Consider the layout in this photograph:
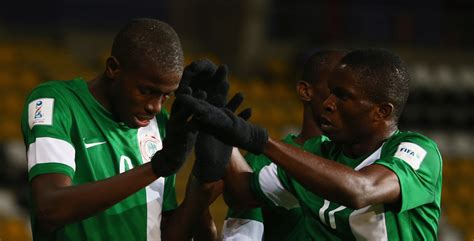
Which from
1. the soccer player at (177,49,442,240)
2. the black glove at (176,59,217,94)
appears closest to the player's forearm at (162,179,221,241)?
the soccer player at (177,49,442,240)

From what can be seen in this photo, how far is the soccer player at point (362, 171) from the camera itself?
3232mm

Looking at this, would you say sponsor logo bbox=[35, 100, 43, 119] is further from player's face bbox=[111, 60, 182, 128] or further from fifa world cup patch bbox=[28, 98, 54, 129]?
player's face bbox=[111, 60, 182, 128]

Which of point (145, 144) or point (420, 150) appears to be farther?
point (145, 144)

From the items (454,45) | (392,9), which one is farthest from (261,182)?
(392,9)

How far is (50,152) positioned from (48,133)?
92 mm

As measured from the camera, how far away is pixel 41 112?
136 inches

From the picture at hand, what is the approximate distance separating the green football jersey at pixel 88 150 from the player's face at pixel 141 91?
85 millimetres

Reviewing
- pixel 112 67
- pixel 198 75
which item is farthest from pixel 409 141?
pixel 112 67

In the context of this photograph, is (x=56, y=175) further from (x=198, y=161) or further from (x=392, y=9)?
(x=392, y=9)

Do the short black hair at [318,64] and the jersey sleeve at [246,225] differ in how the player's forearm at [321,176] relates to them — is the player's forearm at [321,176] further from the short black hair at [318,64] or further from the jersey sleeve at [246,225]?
the short black hair at [318,64]

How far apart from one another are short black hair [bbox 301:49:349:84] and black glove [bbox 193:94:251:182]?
1.16m

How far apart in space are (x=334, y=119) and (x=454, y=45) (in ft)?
36.7

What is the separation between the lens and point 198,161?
3430 millimetres

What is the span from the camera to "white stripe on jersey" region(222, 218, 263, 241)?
3.95 m
